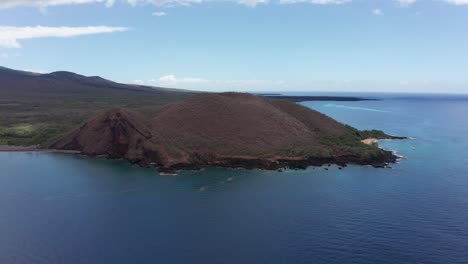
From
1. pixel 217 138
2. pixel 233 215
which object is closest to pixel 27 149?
pixel 217 138

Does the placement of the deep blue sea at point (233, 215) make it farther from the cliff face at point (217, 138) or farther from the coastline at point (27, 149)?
the coastline at point (27, 149)

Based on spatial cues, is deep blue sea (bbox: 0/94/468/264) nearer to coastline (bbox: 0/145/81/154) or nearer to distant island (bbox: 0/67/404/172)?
distant island (bbox: 0/67/404/172)

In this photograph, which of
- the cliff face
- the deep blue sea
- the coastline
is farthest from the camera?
the coastline

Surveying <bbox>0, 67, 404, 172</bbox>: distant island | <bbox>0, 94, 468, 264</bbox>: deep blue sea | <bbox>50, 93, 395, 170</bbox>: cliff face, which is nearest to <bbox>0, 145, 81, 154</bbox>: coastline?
<bbox>0, 67, 404, 172</bbox>: distant island

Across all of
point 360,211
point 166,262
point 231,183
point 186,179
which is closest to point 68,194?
point 186,179

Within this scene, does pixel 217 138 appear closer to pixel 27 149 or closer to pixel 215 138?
pixel 215 138
